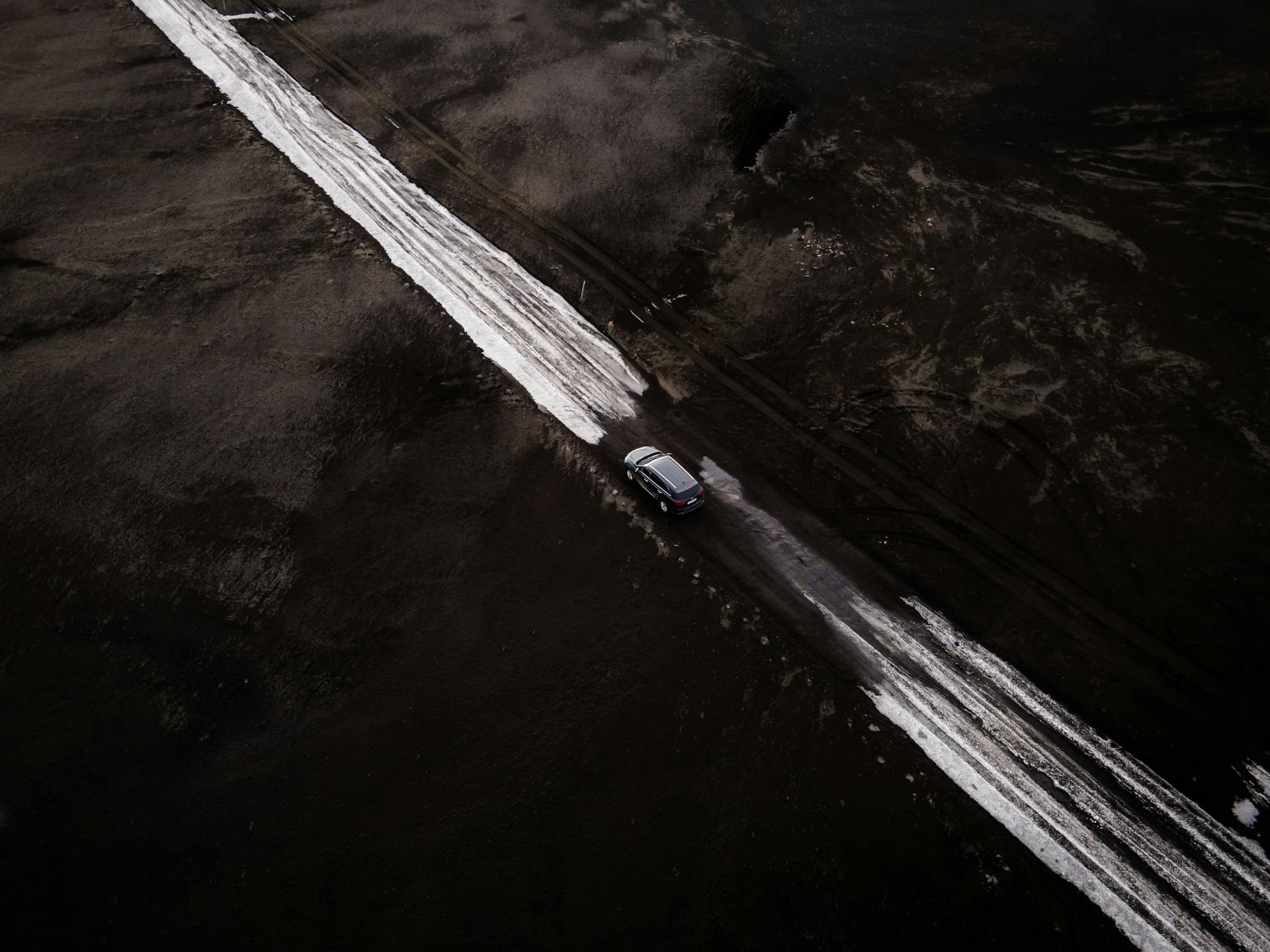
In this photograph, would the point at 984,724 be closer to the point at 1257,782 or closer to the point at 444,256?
the point at 1257,782

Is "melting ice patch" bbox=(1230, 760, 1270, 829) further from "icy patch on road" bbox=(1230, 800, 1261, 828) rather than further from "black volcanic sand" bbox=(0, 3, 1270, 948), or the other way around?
"black volcanic sand" bbox=(0, 3, 1270, 948)

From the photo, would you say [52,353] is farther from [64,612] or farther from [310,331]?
[64,612]

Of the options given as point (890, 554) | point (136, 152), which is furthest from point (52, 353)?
point (890, 554)

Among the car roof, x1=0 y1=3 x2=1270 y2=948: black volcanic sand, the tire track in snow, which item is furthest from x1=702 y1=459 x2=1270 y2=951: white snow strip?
the car roof

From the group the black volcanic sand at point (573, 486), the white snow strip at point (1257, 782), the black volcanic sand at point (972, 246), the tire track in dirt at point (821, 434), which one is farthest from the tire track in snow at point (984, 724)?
the tire track in dirt at point (821, 434)

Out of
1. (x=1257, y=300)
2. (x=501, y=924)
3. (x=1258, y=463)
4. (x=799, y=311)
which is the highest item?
(x=1257, y=300)

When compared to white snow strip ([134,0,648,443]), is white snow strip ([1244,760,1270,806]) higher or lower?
higher
